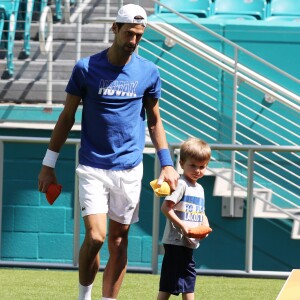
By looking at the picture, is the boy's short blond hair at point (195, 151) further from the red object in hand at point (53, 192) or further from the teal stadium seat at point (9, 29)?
the teal stadium seat at point (9, 29)

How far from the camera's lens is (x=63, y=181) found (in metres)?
9.82

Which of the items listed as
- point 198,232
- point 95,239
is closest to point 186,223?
point 198,232

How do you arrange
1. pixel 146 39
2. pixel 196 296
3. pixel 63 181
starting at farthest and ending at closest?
1. pixel 146 39
2. pixel 63 181
3. pixel 196 296

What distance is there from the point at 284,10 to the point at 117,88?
6.80 m

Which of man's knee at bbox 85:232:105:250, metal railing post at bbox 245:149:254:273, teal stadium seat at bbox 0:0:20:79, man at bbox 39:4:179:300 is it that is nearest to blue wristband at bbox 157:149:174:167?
man at bbox 39:4:179:300

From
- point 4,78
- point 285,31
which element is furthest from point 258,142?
point 4,78

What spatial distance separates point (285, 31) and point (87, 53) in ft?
6.98

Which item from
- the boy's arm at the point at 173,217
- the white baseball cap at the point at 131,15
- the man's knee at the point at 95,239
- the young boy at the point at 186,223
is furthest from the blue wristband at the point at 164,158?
the white baseball cap at the point at 131,15

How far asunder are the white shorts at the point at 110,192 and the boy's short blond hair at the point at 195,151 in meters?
0.27

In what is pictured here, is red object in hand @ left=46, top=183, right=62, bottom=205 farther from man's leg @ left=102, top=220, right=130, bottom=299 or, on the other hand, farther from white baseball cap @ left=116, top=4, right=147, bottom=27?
white baseball cap @ left=116, top=4, right=147, bottom=27

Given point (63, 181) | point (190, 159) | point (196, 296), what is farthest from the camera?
point (63, 181)

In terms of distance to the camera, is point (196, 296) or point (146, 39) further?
point (146, 39)

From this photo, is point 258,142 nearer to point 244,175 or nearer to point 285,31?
point 244,175

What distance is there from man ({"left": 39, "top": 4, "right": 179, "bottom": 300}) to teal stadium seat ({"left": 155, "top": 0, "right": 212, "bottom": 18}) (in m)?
6.30
